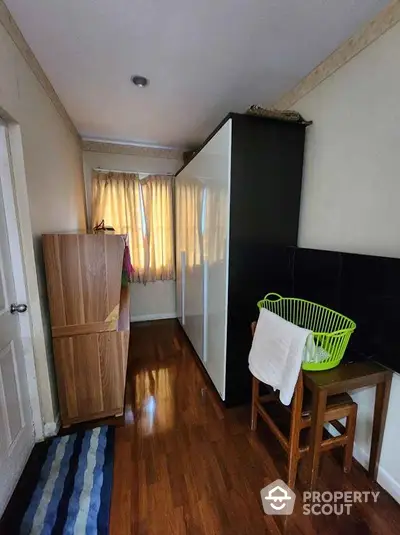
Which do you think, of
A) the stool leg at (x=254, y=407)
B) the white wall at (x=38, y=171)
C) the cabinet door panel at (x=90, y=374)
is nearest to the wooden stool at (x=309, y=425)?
the stool leg at (x=254, y=407)

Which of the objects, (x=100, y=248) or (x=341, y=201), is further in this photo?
(x=100, y=248)

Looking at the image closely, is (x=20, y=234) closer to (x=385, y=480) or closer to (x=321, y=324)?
(x=321, y=324)

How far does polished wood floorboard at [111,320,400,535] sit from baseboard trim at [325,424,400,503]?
0.11 ft

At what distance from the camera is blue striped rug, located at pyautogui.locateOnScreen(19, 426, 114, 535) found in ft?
3.74

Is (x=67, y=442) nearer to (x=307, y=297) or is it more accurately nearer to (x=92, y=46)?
(x=307, y=297)

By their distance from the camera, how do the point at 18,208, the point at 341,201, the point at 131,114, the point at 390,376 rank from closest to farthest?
A: the point at 390,376 < the point at 18,208 < the point at 341,201 < the point at 131,114

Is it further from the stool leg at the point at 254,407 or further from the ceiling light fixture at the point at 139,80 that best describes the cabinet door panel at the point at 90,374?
the ceiling light fixture at the point at 139,80

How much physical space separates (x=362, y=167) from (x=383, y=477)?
170 cm

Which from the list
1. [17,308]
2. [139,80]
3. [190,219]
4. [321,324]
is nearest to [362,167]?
[321,324]

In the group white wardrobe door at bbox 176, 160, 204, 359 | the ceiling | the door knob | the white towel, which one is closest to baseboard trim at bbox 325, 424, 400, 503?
the white towel

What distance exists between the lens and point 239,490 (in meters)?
1.32

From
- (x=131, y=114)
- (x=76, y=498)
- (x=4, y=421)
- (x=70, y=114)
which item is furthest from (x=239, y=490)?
(x=70, y=114)

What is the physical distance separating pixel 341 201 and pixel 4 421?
7.43 ft

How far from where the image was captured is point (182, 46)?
56.8 inches
